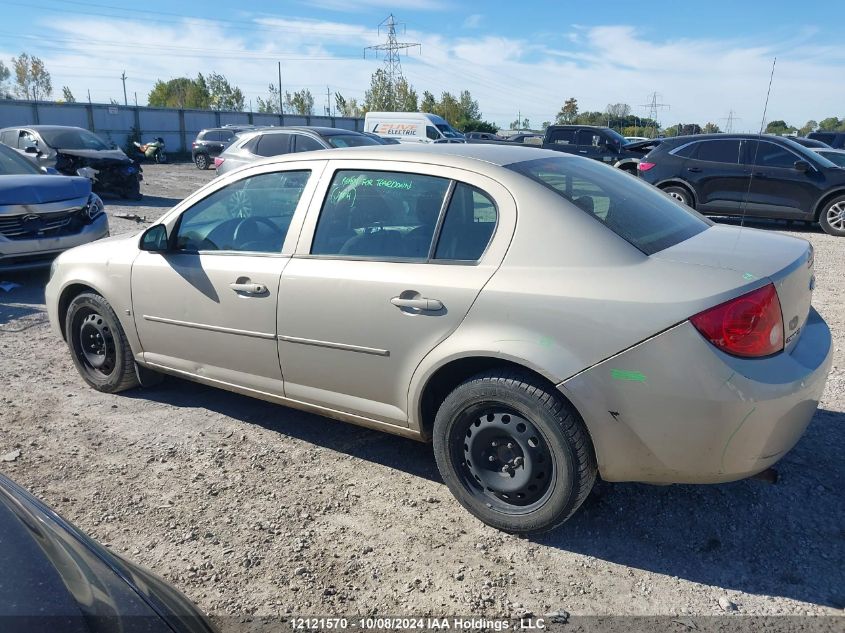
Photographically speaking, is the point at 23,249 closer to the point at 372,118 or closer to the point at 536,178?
the point at 536,178

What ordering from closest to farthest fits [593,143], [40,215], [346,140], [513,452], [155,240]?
[513,452]
[155,240]
[40,215]
[346,140]
[593,143]

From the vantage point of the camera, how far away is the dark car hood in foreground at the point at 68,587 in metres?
1.49

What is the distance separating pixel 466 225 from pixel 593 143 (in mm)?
18200

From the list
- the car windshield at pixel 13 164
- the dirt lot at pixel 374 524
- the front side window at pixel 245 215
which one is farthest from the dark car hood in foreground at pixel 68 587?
the car windshield at pixel 13 164

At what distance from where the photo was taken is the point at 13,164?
823cm

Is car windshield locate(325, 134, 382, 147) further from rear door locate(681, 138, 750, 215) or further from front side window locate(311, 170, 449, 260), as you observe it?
front side window locate(311, 170, 449, 260)

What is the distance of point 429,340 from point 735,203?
35.2 feet

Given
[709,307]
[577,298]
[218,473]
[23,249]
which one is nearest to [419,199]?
[577,298]

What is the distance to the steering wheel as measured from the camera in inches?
152

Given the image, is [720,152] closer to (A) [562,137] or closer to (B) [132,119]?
(A) [562,137]

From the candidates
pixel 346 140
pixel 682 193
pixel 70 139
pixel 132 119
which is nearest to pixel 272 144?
pixel 346 140

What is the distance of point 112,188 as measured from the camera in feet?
51.5

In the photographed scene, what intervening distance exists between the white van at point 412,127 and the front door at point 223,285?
20.8 meters

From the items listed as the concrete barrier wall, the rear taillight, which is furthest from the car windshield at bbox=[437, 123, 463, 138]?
the rear taillight
